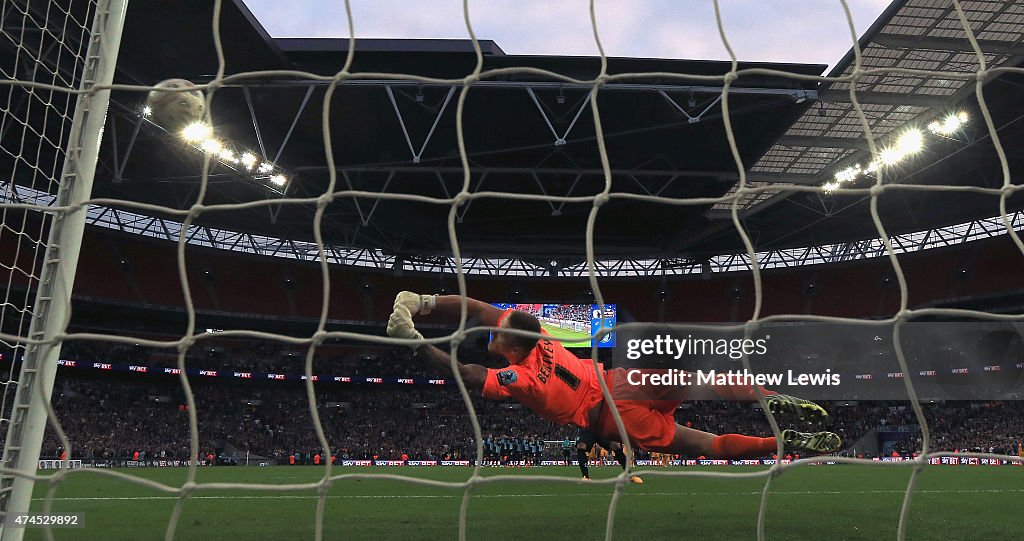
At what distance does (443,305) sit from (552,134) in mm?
12302

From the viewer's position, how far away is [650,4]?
14.2ft

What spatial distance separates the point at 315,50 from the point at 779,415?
35.3ft

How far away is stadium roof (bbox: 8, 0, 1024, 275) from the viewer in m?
12.6

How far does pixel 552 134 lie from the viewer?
1603 cm

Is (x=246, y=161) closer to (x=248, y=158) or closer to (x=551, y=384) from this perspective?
(x=248, y=158)

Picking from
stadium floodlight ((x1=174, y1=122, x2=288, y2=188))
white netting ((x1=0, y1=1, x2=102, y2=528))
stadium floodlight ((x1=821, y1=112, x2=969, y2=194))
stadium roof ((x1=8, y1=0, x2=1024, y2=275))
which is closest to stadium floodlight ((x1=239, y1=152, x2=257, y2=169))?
stadium floodlight ((x1=174, y1=122, x2=288, y2=188))

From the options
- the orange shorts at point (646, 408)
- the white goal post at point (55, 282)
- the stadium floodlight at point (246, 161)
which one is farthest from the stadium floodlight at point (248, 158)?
the white goal post at point (55, 282)

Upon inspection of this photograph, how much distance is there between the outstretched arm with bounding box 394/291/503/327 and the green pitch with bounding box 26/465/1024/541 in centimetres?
112

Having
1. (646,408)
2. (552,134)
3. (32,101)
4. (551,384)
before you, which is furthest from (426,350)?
(32,101)

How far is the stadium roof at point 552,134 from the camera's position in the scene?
Answer: 12.6 m

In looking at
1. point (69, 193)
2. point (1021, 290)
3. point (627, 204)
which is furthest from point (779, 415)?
point (1021, 290)

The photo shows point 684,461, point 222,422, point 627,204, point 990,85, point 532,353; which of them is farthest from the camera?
point 222,422

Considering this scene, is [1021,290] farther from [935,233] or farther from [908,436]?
[908,436]

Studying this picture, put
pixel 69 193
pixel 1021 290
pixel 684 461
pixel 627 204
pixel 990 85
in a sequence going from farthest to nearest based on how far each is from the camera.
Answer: pixel 684 461 < pixel 1021 290 < pixel 627 204 < pixel 990 85 < pixel 69 193
